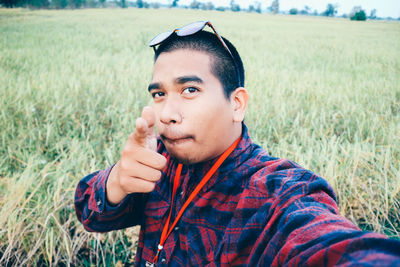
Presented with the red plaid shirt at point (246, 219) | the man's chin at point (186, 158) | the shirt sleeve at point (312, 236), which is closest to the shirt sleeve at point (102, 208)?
the red plaid shirt at point (246, 219)

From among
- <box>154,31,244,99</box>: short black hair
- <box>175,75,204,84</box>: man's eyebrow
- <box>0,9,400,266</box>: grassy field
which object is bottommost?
<box>0,9,400,266</box>: grassy field

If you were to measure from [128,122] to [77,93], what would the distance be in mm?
1015

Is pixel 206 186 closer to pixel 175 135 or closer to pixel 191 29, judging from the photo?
pixel 175 135

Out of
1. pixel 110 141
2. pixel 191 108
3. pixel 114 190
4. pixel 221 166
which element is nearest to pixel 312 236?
pixel 221 166

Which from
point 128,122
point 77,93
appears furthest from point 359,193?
point 77,93

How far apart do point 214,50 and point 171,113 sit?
30 centimetres

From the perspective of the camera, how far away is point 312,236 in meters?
0.47

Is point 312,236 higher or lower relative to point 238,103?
lower

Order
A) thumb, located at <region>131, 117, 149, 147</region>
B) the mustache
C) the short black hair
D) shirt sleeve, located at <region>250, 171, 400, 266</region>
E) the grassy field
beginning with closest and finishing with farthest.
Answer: shirt sleeve, located at <region>250, 171, 400, 266</region> → thumb, located at <region>131, 117, 149, 147</region> → the mustache → the short black hair → the grassy field

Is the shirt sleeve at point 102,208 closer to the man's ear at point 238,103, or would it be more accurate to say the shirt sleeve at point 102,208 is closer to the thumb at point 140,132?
the thumb at point 140,132

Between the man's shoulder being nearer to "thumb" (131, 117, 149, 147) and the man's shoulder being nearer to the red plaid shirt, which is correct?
the red plaid shirt

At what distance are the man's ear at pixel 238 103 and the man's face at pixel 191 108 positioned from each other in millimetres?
20

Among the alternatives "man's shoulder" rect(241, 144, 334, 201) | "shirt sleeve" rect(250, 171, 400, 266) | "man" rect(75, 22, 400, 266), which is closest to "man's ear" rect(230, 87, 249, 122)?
"man" rect(75, 22, 400, 266)

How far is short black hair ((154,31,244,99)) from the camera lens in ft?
2.61
